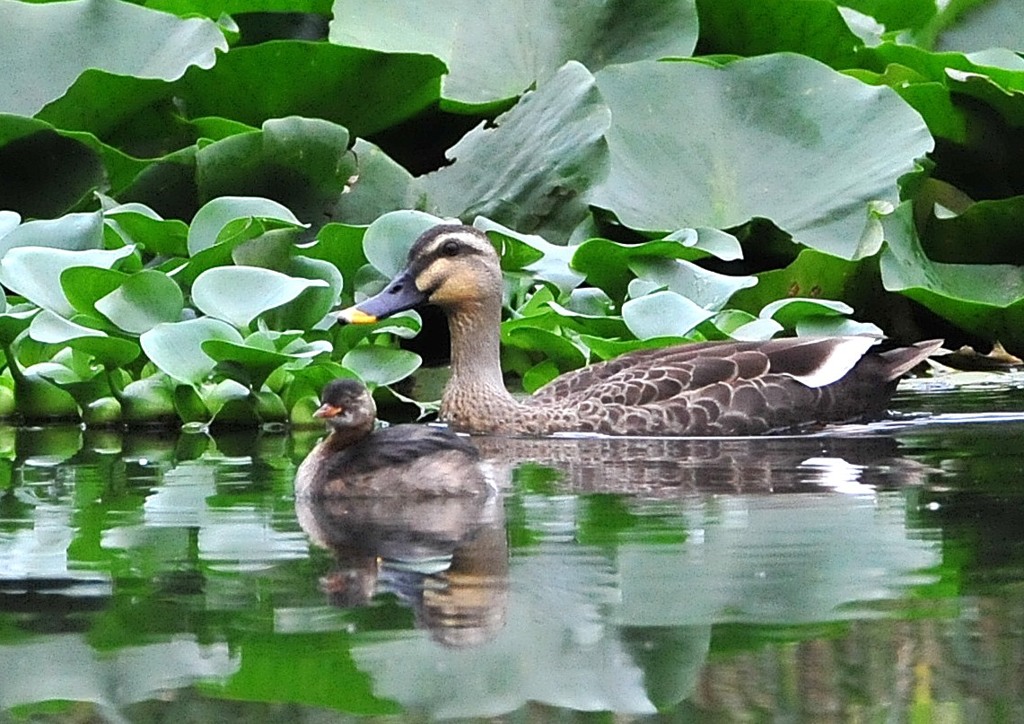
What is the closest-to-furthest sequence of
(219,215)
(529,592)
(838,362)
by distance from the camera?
(529,592) < (838,362) < (219,215)

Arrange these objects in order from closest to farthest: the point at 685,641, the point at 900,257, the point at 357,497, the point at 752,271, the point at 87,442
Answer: the point at 685,641
the point at 357,497
the point at 87,442
the point at 900,257
the point at 752,271

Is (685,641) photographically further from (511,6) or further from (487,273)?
(511,6)

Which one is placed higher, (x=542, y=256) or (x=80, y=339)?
(x=542, y=256)

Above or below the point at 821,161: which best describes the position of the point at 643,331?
below

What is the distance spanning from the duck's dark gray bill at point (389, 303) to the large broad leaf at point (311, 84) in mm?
1463

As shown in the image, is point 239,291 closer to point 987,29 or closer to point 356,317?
point 356,317

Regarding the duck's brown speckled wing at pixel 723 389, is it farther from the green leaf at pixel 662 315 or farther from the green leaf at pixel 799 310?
the green leaf at pixel 799 310

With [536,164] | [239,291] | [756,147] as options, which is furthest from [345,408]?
[756,147]

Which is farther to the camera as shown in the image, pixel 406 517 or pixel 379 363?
pixel 379 363

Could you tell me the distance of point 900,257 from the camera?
9586mm

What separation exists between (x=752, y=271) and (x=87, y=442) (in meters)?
3.69

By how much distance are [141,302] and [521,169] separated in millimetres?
2307

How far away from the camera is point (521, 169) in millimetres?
10078

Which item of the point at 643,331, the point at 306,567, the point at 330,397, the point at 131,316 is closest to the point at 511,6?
the point at 643,331
